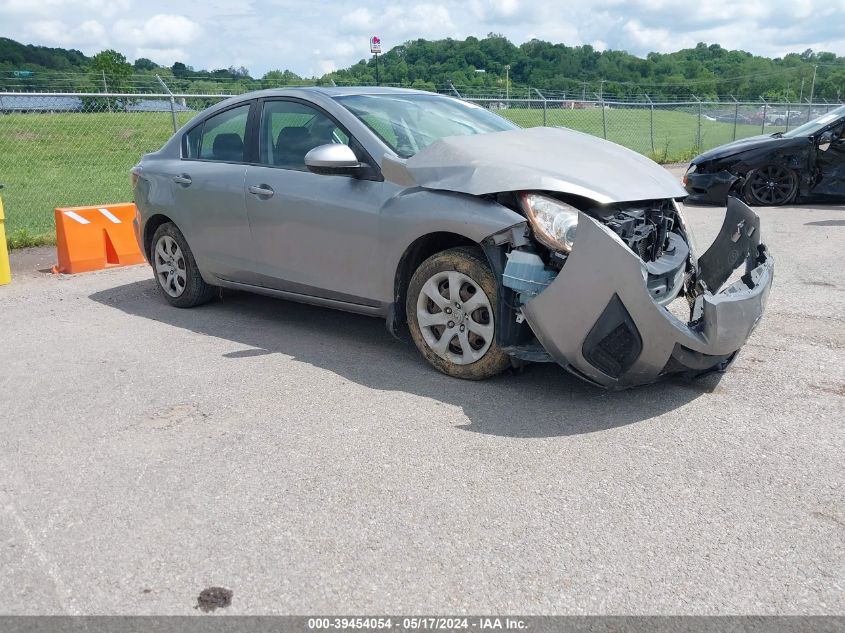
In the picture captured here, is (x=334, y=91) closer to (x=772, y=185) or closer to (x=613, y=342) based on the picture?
(x=613, y=342)

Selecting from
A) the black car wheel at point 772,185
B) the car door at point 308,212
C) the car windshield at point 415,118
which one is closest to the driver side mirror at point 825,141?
the black car wheel at point 772,185

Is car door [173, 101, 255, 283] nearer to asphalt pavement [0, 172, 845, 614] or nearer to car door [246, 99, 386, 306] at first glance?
car door [246, 99, 386, 306]

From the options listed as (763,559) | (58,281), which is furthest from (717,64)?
(763,559)

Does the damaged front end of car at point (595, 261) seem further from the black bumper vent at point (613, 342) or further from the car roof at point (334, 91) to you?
the car roof at point (334, 91)

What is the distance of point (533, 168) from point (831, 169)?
9.12 m

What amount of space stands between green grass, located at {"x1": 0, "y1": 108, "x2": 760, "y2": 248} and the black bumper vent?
883 centimetres

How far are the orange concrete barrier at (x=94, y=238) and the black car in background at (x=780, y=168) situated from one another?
758 centimetres

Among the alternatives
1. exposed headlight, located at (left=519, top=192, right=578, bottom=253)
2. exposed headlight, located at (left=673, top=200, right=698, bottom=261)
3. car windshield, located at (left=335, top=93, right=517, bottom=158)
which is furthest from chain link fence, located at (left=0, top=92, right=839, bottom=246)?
exposed headlight, located at (left=673, top=200, right=698, bottom=261)

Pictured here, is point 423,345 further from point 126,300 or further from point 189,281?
point 126,300

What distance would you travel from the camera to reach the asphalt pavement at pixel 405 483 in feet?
9.31

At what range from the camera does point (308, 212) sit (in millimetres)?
5402

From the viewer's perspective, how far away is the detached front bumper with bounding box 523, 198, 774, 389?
394 centimetres

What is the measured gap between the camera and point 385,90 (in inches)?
237

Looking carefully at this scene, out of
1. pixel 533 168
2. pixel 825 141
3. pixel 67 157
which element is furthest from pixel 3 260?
pixel 67 157
